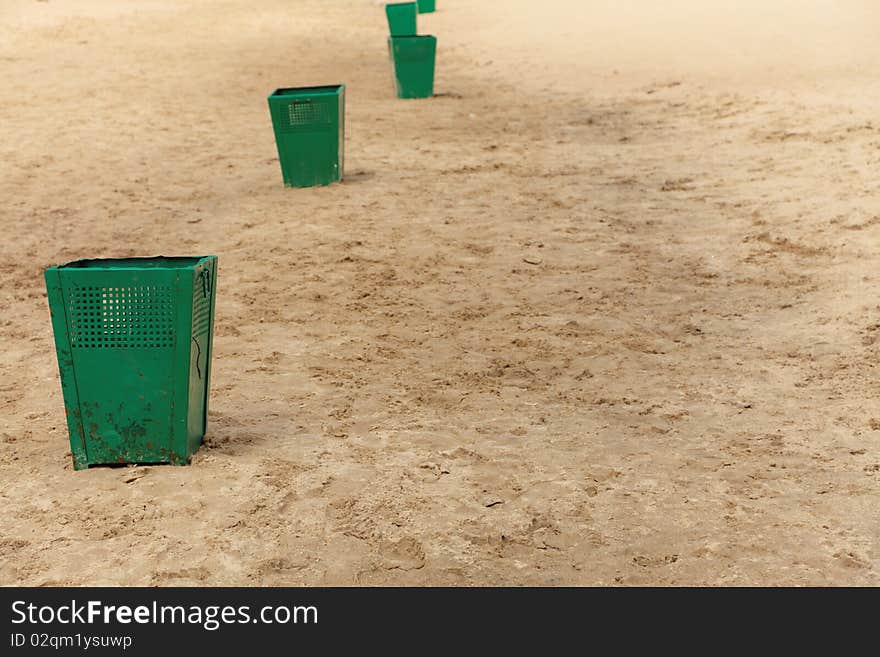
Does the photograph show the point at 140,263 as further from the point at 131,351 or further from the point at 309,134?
A: the point at 309,134

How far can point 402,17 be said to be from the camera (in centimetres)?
1869

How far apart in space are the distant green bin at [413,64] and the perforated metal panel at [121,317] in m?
10.1

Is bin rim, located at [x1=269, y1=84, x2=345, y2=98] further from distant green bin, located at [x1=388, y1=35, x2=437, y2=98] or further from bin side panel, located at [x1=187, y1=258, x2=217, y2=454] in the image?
bin side panel, located at [x1=187, y1=258, x2=217, y2=454]

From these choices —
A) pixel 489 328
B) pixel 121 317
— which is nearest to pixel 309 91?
pixel 489 328

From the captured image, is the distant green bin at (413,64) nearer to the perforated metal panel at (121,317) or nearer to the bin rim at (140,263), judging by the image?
the bin rim at (140,263)

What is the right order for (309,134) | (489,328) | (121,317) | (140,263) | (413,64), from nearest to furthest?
1. (121,317)
2. (140,263)
3. (489,328)
4. (309,134)
5. (413,64)

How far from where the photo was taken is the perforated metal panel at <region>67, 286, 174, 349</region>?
13.4ft

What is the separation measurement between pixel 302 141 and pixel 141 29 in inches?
452

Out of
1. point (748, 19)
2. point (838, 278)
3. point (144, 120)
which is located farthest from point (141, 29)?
point (838, 278)

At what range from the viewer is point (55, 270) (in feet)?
13.3

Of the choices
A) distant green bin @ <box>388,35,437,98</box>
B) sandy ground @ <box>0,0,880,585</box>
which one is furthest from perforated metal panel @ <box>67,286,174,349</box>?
distant green bin @ <box>388,35,437,98</box>

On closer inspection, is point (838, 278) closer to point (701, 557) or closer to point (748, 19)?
point (701, 557)

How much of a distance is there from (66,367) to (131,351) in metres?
0.25

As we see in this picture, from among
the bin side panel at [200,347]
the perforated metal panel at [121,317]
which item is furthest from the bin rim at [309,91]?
the perforated metal panel at [121,317]
